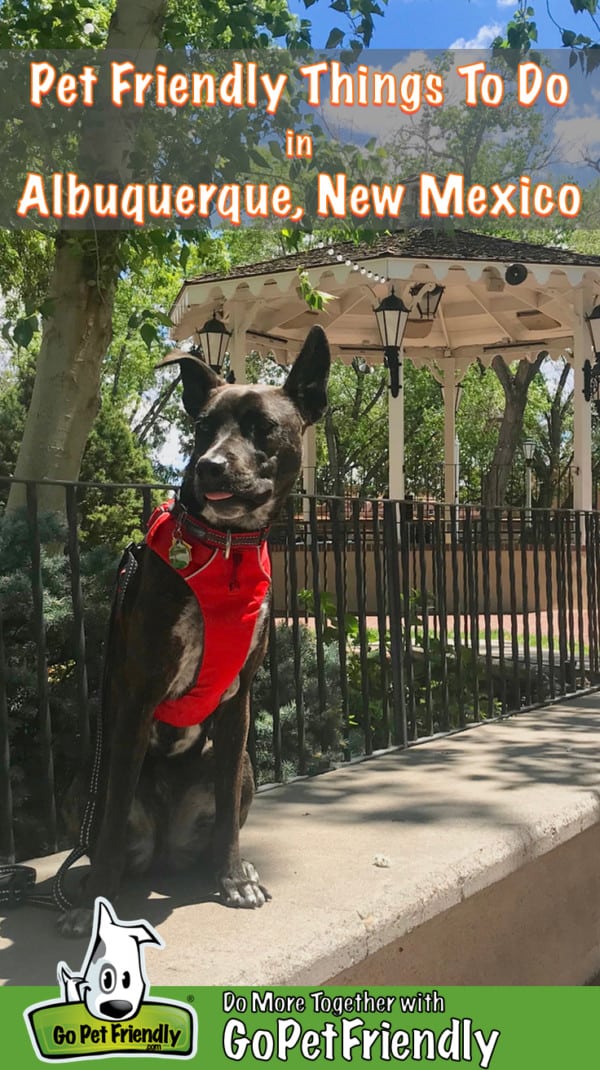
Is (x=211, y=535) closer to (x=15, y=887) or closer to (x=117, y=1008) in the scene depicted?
(x=117, y=1008)

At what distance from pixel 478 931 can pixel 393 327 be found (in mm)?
10305

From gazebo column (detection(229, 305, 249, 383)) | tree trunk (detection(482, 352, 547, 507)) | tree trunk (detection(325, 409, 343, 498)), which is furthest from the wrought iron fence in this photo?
tree trunk (detection(325, 409, 343, 498))

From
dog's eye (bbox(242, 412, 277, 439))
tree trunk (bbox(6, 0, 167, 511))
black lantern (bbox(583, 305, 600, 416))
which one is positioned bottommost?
dog's eye (bbox(242, 412, 277, 439))

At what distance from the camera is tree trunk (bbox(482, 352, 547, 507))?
2444cm

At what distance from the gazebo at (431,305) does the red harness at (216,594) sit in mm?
7727

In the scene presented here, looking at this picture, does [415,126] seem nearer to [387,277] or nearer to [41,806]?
[387,277]

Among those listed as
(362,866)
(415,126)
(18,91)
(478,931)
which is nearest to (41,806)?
(362,866)

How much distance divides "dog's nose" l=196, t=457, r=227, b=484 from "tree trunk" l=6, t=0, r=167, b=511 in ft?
10.3

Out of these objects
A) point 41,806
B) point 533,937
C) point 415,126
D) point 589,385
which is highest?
point 415,126

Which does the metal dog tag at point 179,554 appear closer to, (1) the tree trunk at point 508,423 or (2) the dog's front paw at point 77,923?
(2) the dog's front paw at point 77,923

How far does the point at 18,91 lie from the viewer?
5793 mm

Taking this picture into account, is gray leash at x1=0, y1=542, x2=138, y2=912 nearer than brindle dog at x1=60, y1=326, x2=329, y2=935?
No

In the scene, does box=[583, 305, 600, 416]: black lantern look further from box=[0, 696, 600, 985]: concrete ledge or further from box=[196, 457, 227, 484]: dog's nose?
box=[196, 457, 227, 484]: dog's nose

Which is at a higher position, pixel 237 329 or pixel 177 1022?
pixel 237 329
